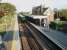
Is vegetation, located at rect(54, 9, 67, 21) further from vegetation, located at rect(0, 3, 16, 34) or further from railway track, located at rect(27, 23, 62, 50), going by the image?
vegetation, located at rect(0, 3, 16, 34)

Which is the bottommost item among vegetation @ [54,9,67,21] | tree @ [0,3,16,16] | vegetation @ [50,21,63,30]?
vegetation @ [50,21,63,30]

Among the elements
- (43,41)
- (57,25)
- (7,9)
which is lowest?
(43,41)

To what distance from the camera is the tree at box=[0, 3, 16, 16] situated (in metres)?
1.68

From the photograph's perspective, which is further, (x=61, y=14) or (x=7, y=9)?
(x=7, y=9)

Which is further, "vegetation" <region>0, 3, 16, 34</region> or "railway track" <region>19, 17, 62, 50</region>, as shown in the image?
"vegetation" <region>0, 3, 16, 34</region>

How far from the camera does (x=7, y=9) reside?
171cm

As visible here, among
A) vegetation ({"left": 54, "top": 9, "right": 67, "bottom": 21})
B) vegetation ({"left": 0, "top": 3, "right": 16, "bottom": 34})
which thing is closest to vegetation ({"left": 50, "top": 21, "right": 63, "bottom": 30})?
vegetation ({"left": 54, "top": 9, "right": 67, "bottom": 21})

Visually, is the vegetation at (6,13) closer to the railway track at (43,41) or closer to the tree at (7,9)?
the tree at (7,9)

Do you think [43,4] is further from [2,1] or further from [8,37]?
[8,37]

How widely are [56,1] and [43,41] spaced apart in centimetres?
41

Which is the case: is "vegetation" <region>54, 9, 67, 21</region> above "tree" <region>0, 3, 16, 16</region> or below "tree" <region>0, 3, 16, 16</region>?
below

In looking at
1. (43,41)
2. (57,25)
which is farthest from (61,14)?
(43,41)

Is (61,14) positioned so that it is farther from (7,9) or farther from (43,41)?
(7,9)

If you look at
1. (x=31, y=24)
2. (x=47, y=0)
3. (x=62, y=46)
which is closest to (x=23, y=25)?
(x=31, y=24)
